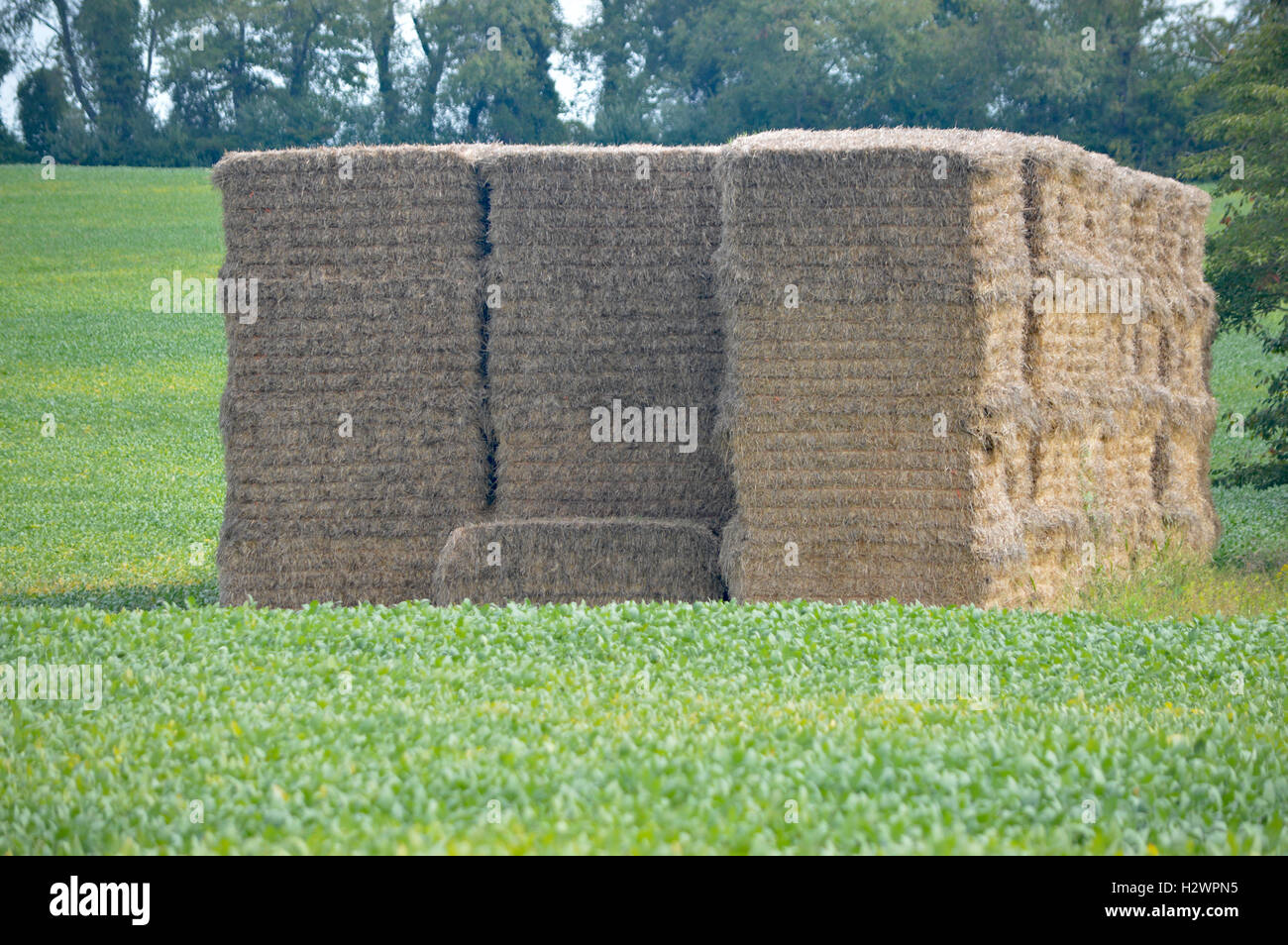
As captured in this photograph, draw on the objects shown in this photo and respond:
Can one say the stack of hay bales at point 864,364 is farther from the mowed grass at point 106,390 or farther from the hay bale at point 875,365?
the mowed grass at point 106,390

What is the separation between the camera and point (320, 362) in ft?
33.9

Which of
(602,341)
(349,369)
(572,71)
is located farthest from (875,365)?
(572,71)

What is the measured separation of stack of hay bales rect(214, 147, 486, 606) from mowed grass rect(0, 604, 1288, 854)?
5.84ft

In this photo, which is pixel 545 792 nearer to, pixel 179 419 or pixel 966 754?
pixel 966 754

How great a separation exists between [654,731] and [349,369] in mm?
5338

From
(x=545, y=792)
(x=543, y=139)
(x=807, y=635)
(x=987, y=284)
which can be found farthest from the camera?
(x=543, y=139)

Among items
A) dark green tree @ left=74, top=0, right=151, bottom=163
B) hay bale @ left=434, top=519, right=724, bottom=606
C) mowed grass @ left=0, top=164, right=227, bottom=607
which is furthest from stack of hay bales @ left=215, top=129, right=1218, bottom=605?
dark green tree @ left=74, top=0, right=151, bottom=163

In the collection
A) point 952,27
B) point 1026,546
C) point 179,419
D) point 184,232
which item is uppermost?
point 952,27

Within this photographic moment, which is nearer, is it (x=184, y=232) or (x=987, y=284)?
(x=987, y=284)

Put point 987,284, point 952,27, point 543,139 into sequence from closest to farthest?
point 987,284 < point 543,139 < point 952,27

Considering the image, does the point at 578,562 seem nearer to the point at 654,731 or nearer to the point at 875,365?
the point at 875,365

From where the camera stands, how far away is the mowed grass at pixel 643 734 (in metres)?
4.78
